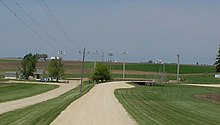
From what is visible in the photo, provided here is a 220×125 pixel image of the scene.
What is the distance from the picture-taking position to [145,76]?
167 meters

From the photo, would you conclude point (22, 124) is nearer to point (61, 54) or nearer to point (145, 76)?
point (61, 54)

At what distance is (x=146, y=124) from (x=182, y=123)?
2670 millimetres

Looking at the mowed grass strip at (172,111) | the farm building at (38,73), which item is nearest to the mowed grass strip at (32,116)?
the mowed grass strip at (172,111)

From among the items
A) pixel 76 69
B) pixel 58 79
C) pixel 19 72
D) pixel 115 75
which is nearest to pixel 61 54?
pixel 58 79

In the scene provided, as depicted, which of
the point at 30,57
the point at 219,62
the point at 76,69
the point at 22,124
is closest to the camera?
the point at 22,124

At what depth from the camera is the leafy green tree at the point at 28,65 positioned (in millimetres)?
152500

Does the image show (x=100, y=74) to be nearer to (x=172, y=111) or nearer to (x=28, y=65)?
(x=28, y=65)

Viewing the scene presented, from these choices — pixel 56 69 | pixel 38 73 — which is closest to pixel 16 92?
pixel 56 69

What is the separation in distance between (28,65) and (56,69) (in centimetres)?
1217

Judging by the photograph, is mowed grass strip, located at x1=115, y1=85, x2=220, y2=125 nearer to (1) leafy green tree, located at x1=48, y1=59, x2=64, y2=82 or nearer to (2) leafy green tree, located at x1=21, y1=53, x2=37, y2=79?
(1) leafy green tree, located at x1=48, y1=59, x2=64, y2=82

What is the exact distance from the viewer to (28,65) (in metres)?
152

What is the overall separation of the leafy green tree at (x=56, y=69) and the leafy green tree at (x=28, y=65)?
29.4 ft

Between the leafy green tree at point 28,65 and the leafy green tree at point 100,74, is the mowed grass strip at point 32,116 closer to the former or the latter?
the leafy green tree at point 100,74

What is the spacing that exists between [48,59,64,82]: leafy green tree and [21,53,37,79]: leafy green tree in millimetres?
8967
